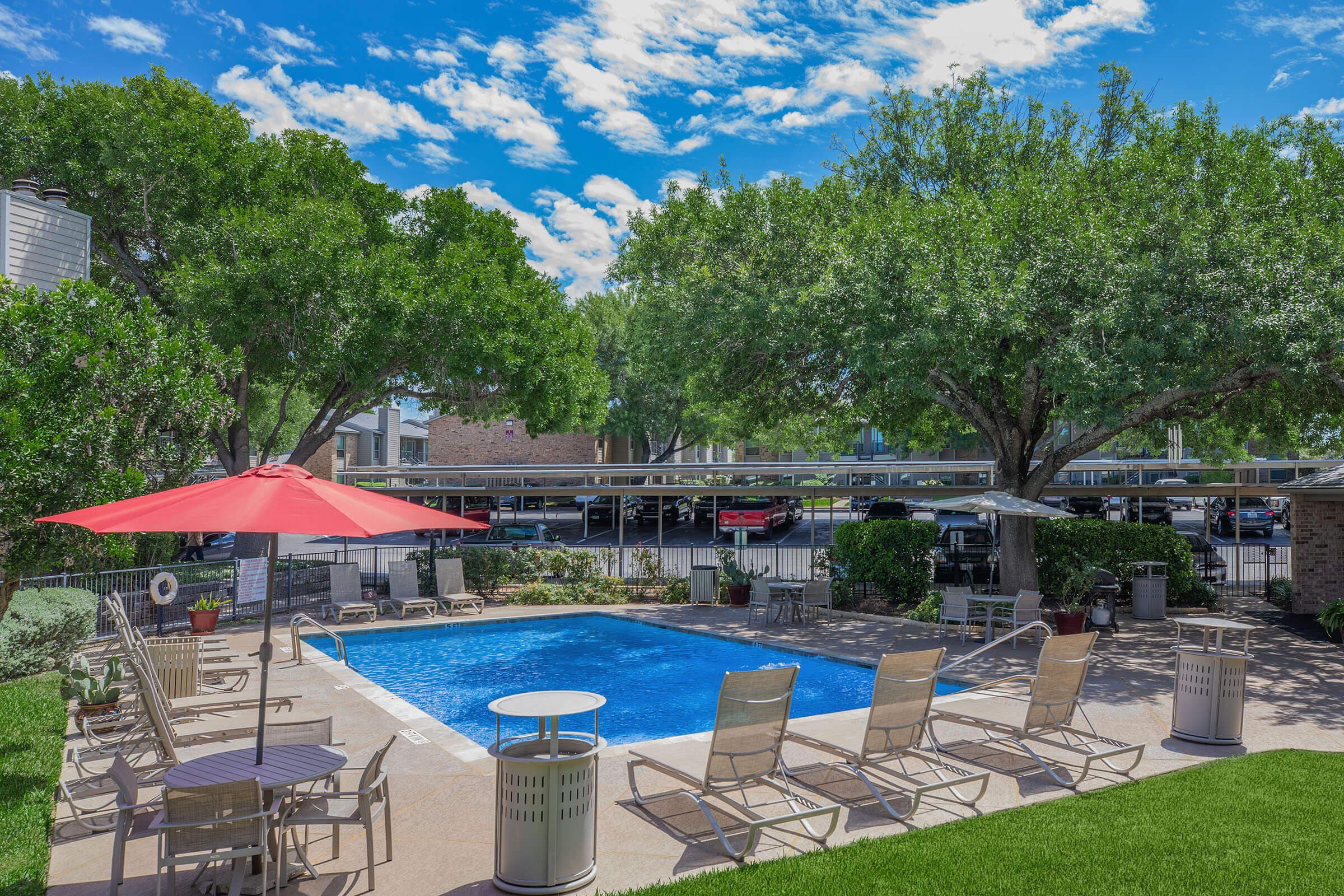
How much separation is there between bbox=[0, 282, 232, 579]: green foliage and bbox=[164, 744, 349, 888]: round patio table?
17.5 ft

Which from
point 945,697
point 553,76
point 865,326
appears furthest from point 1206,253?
point 553,76

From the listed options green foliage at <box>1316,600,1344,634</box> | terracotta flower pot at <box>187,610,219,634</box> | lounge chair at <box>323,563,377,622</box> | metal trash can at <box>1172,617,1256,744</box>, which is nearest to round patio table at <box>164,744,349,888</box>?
metal trash can at <box>1172,617,1256,744</box>

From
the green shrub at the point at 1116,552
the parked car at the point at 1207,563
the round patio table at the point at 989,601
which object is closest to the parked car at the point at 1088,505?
the parked car at the point at 1207,563

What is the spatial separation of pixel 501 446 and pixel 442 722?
134 feet

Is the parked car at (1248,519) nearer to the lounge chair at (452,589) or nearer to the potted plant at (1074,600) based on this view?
the potted plant at (1074,600)

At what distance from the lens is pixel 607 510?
38344mm

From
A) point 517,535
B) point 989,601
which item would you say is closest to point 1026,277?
point 989,601

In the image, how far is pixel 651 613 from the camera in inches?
673

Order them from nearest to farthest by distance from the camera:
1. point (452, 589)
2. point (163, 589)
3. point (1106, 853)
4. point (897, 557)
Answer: point (1106, 853) → point (163, 589) → point (897, 557) → point (452, 589)

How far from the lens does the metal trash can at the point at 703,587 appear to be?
60.2 ft

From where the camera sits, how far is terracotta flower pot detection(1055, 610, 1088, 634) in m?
13.5

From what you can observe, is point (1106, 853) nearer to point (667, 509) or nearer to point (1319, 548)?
point (1319, 548)

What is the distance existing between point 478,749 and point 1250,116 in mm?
16901

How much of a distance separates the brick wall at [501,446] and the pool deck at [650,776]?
3559 cm
